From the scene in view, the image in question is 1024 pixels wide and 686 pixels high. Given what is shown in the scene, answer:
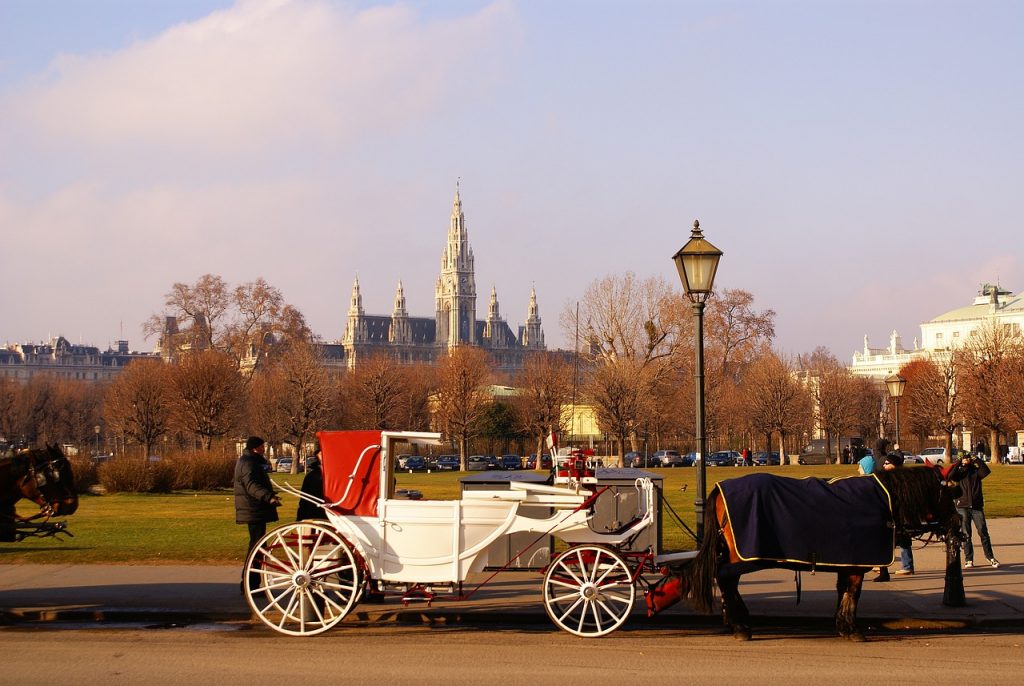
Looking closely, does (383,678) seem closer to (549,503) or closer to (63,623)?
(549,503)

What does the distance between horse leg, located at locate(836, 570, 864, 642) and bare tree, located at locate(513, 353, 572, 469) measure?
65.4 m

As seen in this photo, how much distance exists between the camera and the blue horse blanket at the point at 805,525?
11.0 m

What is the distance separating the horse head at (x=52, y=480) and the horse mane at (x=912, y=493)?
27.6ft

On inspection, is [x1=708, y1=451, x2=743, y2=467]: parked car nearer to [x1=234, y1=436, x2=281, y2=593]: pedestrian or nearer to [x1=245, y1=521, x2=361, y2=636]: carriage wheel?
[x1=234, y1=436, x2=281, y2=593]: pedestrian

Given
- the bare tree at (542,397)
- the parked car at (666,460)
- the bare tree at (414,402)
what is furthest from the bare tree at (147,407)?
the parked car at (666,460)

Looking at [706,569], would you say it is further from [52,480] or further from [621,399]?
[621,399]

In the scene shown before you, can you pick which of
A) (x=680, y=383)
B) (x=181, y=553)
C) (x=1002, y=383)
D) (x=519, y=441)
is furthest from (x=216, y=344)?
(x=181, y=553)

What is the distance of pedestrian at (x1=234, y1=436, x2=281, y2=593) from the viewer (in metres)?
13.4

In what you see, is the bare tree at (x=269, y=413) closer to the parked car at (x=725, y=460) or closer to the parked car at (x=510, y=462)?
the parked car at (x=510, y=462)

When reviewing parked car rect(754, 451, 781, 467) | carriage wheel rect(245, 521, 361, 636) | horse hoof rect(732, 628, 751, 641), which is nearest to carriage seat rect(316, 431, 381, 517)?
carriage wheel rect(245, 521, 361, 636)

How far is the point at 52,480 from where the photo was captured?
1247 cm

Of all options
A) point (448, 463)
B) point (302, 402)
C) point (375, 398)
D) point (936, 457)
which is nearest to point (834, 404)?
point (936, 457)

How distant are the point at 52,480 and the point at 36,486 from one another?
0.56 ft

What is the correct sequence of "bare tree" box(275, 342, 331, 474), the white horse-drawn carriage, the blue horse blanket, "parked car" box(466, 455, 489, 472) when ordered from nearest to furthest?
the blue horse blanket → the white horse-drawn carriage → "bare tree" box(275, 342, 331, 474) → "parked car" box(466, 455, 489, 472)
